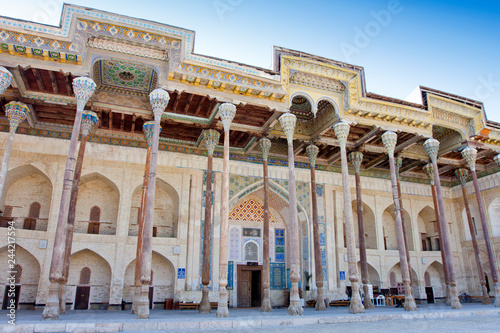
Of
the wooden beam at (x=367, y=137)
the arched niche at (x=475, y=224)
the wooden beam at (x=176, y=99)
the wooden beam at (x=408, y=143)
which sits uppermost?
the wooden beam at (x=176, y=99)

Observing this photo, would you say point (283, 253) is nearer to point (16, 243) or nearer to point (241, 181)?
point (241, 181)

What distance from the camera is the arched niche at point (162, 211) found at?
1397cm

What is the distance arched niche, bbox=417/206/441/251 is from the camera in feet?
59.8

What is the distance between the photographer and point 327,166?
16562mm

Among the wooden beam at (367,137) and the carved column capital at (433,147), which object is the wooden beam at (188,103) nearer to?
the wooden beam at (367,137)

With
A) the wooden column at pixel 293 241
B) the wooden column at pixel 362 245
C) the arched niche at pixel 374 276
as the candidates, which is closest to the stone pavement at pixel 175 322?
the wooden column at pixel 293 241

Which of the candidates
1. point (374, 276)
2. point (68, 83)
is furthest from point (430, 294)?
point (68, 83)

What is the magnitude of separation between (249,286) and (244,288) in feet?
0.73

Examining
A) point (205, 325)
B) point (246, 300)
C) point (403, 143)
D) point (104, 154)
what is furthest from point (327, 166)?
point (205, 325)

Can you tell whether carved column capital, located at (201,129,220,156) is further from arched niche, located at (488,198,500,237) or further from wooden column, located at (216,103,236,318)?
arched niche, located at (488,198,500,237)

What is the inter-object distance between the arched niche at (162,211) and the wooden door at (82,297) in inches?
88.9

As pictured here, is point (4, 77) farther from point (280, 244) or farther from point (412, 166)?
point (412, 166)

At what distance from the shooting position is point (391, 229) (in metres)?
18.0

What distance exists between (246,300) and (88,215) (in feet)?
21.3
